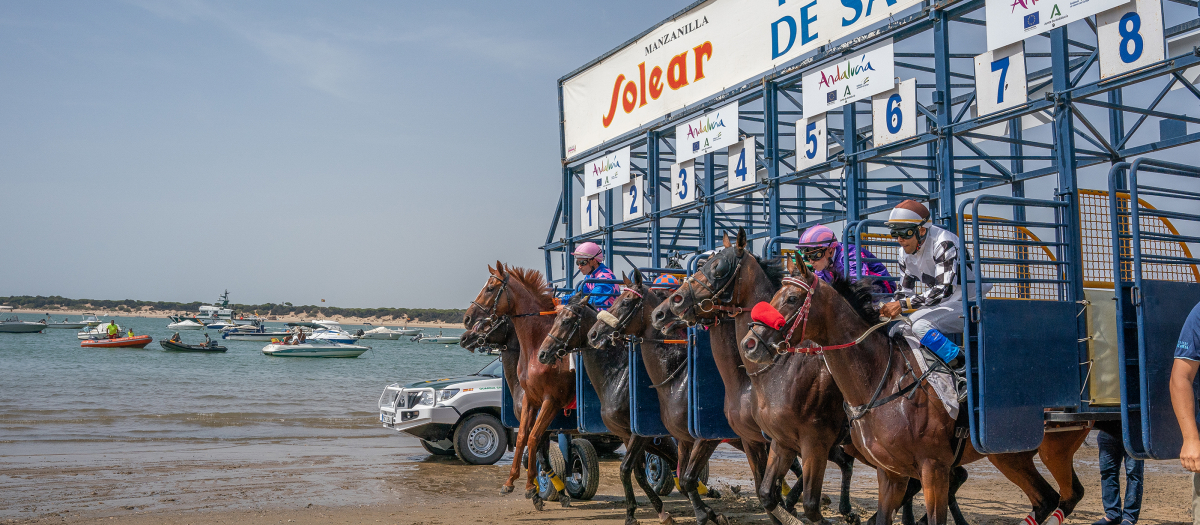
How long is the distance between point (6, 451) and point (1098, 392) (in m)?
16.4

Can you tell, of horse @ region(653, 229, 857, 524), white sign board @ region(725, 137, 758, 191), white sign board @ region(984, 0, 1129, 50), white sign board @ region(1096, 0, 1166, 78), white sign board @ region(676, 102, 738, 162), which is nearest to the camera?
horse @ region(653, 229, 857, 524)

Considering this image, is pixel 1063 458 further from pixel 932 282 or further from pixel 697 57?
pixel 697 57

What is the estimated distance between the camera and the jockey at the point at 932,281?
5.63m

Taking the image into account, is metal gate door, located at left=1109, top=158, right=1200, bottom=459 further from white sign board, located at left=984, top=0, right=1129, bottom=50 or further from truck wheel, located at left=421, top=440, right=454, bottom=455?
truck wheel, located at left=421, top=440, right=454, bottom=455

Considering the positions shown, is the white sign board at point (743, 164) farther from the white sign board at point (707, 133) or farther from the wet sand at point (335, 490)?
the wet sand at point (335, 490)

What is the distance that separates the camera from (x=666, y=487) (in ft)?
32.8

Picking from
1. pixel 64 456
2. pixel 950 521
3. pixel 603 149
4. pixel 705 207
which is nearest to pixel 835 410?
pixel 950 521

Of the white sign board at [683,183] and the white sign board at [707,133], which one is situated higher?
the white sign board at [707,133]

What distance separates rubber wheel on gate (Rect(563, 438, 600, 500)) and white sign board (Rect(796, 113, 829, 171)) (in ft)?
15.0

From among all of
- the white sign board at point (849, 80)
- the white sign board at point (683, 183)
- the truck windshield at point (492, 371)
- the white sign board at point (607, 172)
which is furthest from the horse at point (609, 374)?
the white sign board at point (607, 172)

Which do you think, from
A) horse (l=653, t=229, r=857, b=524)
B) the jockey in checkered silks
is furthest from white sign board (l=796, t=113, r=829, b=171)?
the jockey in checkered silks

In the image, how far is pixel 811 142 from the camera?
11.4 metres

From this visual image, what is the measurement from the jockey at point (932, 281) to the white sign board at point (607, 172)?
9378 millimetres

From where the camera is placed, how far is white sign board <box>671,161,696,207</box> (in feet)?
45.1
